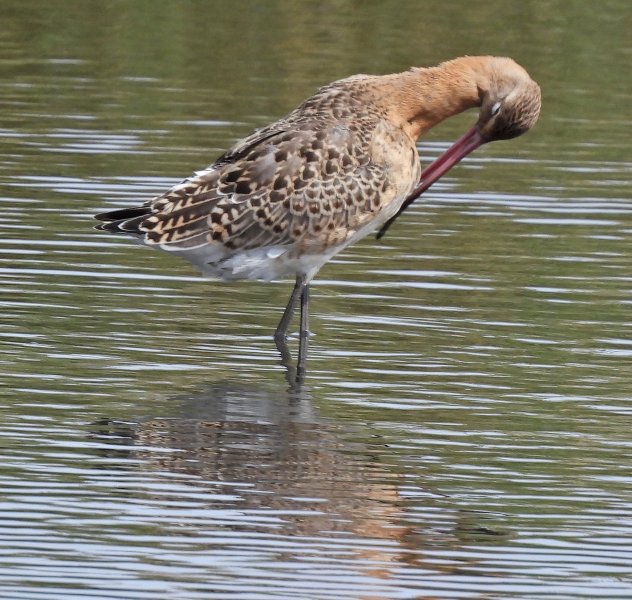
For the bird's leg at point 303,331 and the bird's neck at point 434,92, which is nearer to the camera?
the bird's leg at point 303,331

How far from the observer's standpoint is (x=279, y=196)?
10.8 m

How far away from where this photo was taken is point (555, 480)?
8.72 metres

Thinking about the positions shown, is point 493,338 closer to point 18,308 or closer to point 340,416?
point 340,416

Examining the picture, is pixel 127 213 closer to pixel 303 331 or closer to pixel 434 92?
pixel 303 331

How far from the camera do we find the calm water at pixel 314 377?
24.9ft

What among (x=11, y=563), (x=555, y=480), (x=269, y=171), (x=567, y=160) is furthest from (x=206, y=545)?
(x=567, y=160)

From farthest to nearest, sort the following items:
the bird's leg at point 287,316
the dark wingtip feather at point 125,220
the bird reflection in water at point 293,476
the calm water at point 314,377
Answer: the bird's leg at point 287,316 < the dark wingtip feather at point 125,220 < the bird reflection in water at point 293,476 < the calm water at point 314,377

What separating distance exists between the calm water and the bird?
53 cm

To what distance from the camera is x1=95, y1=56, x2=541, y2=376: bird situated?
10.7 metres

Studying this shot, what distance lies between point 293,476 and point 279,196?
258 centimetres

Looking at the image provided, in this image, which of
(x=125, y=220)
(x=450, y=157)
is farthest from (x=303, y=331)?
(x=450, y=157)

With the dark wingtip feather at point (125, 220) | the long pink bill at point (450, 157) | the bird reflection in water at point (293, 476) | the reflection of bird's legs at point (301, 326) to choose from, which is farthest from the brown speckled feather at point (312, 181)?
the bird reflection in water at point (293, 476)

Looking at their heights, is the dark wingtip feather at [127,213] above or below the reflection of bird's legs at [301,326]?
above

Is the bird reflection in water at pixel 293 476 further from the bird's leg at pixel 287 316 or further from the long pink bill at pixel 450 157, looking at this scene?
the long pink bill at pixel 450 157
